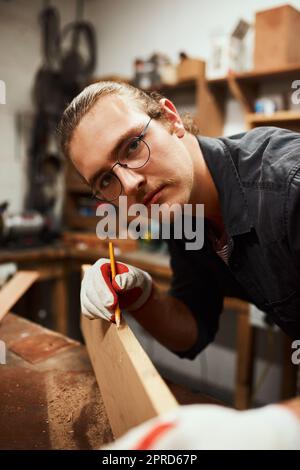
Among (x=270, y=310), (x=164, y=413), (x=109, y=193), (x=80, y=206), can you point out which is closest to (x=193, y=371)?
(x=80, y=206)

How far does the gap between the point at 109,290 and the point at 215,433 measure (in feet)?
1.75

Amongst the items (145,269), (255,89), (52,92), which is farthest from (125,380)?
(52,92)

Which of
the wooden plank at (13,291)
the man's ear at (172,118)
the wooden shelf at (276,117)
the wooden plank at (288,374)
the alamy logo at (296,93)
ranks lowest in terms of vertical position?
the wooden plank at (288,374)

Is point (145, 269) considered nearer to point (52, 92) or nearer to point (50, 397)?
point (50, 397)

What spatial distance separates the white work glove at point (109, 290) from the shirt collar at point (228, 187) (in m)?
0.29

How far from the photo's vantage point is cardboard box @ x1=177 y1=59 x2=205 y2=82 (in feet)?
8.41

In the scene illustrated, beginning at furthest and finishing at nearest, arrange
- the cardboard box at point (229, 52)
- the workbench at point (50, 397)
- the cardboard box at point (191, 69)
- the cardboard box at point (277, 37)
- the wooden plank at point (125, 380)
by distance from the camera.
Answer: the cardboard box at point (191, 69)
the cardboard box at point (229, 52)
the cardboard box at point (277, 37)
the workbench at point (50, 397)
the wooden plank at point (125, 380)

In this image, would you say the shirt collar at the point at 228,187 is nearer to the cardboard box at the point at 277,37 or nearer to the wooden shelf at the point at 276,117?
the wooden shelf at the point at 276,117

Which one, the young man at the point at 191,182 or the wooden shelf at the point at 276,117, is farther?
the wooden shelf at the point at 276,117

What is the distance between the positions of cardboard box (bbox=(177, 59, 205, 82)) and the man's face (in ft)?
5.63

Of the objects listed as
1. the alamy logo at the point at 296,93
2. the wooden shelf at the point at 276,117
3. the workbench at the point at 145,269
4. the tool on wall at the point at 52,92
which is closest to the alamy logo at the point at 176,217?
the workbench at the point at 145,269

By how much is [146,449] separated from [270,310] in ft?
2.26

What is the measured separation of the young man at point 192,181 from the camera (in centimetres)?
91

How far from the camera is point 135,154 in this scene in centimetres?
97
